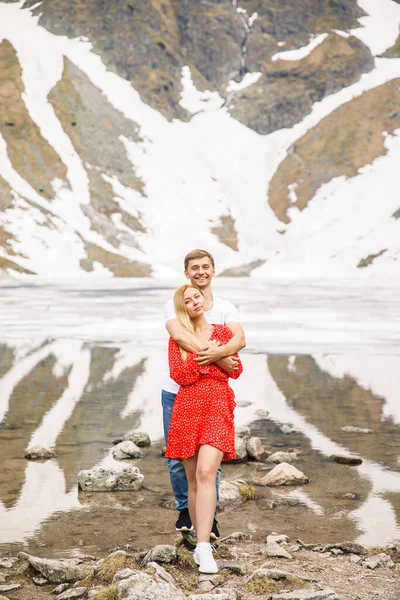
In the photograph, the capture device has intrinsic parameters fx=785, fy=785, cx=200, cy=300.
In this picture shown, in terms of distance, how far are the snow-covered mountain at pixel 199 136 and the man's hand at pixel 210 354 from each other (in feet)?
289

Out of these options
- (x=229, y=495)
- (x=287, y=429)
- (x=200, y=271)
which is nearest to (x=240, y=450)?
(x=287, y=429)

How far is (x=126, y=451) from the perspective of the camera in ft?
30.8

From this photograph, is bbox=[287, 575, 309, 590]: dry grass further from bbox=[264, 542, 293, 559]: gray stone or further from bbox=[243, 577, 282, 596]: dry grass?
bbox=[264, 542, 293, 559]: gray stone

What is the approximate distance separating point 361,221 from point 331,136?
24.8 m

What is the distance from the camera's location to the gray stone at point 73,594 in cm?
486

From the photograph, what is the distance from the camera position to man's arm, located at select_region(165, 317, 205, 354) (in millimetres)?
5586

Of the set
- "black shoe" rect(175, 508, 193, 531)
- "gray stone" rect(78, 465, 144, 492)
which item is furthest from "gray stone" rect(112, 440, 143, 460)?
"black shoe" rect(175, 508, 193, 531)

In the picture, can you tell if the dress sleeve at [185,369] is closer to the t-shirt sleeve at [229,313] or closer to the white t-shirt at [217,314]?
the white t-shirt at [217,314]

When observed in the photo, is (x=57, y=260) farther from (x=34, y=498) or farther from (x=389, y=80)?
(x=34, y=498)

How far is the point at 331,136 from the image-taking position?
131875 millimetres

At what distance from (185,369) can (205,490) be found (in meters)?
0.86

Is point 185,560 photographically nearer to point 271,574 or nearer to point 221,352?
point 271,574

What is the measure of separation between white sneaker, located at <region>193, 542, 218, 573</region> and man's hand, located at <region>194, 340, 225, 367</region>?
1243 mm

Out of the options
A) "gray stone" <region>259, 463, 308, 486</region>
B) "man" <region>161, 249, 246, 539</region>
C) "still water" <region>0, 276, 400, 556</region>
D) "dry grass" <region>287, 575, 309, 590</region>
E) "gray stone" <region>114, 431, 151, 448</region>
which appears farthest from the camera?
"gray stone" <region>114, 431, 151, 448</region>
